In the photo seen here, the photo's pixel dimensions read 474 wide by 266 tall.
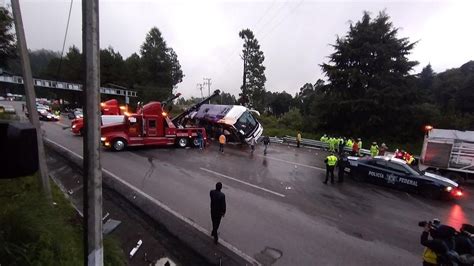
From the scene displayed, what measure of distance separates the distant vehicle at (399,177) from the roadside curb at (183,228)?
8.25 metres

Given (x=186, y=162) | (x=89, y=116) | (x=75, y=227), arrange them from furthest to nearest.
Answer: (x=186, y=162) < (x=75, y=227) < (x=89, y=116)

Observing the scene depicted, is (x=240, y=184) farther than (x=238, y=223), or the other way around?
(x=240, y=184)

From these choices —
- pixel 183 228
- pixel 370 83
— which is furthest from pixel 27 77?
pixel 370 83

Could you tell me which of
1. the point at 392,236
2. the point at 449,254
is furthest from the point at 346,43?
the point at 449,254

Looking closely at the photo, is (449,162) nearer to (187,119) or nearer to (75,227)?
(75,227)

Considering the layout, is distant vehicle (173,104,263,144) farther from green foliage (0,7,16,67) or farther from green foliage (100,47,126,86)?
green foliage (100,47,126,86)

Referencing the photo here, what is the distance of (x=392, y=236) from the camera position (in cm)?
876

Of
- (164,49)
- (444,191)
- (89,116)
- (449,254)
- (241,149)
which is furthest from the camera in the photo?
(164,49)

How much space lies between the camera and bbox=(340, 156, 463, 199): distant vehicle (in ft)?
40.7

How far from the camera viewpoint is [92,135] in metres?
4.39

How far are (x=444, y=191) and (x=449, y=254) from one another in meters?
7.43

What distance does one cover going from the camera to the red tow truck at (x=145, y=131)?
1942 centimetres

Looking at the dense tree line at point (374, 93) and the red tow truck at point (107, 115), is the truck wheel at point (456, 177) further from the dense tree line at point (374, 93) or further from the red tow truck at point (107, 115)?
the red tow truck at point (107, 115)

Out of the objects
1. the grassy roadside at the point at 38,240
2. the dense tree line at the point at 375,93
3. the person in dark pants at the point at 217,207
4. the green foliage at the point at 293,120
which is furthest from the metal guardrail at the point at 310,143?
the grassy roadside at the point at 38,240
